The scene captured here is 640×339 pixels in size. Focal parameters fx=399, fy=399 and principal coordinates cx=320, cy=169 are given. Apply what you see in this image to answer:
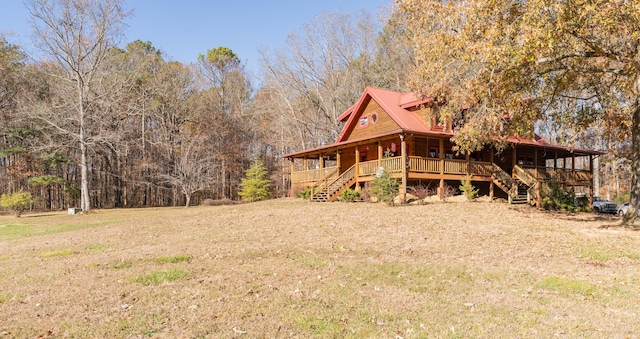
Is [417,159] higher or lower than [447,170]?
higher

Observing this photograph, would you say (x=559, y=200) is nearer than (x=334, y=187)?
Yes

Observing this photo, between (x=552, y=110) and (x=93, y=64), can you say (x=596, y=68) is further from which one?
(x=93, y=64)

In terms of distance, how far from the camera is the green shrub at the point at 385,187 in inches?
720

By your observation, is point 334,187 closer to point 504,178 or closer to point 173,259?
point 504,178

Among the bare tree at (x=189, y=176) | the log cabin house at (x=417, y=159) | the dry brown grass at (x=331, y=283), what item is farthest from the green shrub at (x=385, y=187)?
the bare tree at (x=189, y=176)

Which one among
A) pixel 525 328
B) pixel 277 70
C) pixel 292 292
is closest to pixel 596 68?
pixel 525 328

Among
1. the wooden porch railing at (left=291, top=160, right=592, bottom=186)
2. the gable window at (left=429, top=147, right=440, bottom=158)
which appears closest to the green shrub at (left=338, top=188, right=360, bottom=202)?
the wooden porch railing at (left=291, top=160, right=592, bottom=186)

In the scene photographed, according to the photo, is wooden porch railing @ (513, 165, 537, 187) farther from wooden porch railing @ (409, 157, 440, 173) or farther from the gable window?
wooden porch railing @ (409, 157, 440, 173)

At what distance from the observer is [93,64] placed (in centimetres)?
2684

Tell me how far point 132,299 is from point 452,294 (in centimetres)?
477

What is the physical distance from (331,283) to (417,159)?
49.5 ft

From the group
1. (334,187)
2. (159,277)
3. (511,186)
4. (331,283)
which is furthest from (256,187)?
(331,283)

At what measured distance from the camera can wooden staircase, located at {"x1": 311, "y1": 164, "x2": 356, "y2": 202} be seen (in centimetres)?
2260

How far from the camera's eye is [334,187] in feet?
74.9
